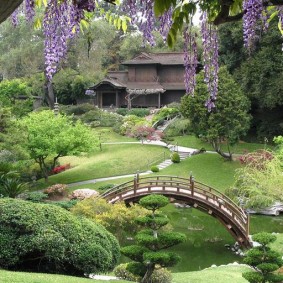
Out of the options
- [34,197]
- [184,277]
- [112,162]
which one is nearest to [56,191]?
[34,197]

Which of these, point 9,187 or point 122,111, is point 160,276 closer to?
point 9,187

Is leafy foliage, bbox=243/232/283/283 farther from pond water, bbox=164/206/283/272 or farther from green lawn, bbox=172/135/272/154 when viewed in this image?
green lawn, bbox=172/135/272/154

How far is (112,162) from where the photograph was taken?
30.7 m

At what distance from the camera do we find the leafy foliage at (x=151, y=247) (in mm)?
10822

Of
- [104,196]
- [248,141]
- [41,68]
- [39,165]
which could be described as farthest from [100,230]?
[41,68]

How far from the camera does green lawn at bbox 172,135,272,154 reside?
32.1 meters

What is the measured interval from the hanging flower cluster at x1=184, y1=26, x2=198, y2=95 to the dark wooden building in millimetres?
37791

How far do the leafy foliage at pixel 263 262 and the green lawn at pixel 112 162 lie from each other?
17.6 metres

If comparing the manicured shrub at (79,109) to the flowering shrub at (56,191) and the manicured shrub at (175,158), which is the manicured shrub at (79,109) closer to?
the manicured shrub at (175,158)

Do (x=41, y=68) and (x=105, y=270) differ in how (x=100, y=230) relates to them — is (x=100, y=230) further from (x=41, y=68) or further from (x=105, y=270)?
(x=41, y=68)

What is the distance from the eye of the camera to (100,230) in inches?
423

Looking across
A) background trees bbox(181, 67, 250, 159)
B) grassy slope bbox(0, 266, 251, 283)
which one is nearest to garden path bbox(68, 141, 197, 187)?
background trees bbox(181, 67, 250, 159)

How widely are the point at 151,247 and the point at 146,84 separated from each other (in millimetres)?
34685

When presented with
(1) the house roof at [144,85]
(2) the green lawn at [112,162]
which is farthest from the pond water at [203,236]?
(1) the house roof at [144,85]
